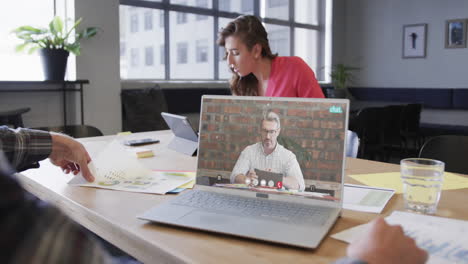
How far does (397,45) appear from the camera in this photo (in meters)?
7.44

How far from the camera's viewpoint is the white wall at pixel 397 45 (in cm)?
686

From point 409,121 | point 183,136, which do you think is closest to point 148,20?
point 409,121

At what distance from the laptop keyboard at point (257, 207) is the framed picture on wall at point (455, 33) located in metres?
6.91

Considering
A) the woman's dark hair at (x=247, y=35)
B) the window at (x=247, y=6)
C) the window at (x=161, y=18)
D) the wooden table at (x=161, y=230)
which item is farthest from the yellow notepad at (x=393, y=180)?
the window at (x=247, y=6)

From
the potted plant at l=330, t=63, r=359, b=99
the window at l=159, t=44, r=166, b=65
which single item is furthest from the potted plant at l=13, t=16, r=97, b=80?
the potted plant at l=330, t=63, r=359, b=99

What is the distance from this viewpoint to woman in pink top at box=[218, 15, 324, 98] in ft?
7.66

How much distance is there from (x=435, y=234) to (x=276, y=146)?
37 cm

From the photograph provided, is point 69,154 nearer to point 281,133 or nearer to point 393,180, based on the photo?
point 281,133

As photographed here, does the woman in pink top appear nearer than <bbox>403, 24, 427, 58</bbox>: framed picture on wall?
Yes

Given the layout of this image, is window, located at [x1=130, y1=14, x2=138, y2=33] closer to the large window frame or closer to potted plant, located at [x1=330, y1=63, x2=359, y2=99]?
the large window frame

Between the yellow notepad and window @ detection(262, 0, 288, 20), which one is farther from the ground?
window @ detection(262, 0, 288, 20)

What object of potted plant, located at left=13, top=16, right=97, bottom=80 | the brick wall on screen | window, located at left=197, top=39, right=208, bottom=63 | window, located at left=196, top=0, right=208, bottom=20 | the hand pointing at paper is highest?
window, located at left=196, top=0, right=208, bottom=20

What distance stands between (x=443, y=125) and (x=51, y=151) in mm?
5792

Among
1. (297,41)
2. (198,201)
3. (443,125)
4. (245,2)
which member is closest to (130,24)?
(245,2)
